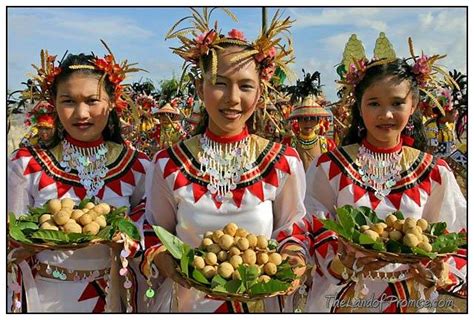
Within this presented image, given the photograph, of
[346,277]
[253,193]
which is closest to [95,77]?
[253,193]

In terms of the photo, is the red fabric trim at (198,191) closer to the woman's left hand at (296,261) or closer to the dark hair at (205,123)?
the dark hair at (205,123)

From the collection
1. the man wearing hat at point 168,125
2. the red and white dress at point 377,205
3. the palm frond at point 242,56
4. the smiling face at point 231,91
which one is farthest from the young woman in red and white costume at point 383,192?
the man wearing hat at point 168,125

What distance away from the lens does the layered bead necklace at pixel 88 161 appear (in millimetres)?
2748

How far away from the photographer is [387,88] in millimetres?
2654

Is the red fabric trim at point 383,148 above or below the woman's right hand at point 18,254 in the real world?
above

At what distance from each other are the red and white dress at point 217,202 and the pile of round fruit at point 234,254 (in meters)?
0.12

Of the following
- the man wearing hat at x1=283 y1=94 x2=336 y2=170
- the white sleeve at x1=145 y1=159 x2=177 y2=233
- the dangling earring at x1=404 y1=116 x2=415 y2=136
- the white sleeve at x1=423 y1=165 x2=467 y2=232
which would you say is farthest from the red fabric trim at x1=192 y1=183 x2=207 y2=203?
the man wearing hat at x1=283 y1=94 x2=336 y2=170

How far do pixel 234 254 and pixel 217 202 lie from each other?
31 cm

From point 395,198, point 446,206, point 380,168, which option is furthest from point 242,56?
point 446,206

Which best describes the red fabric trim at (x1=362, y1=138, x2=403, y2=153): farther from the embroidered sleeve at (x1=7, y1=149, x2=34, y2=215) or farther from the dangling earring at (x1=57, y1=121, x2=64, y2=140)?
the embroidered sleeve at (x1=7, y1=149, x2=34, y2=215)

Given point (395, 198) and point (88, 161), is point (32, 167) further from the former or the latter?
point (395, 198)

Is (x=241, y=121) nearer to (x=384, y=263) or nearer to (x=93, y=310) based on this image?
(x=384, y=263)

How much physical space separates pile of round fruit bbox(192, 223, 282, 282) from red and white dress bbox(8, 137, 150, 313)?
1.26 feet

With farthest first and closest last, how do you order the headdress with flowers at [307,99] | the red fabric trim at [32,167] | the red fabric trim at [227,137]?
the headdress with flowers at [307,99] < the red fabric trim at [32,167] < the red fabric trim at [227,137]
